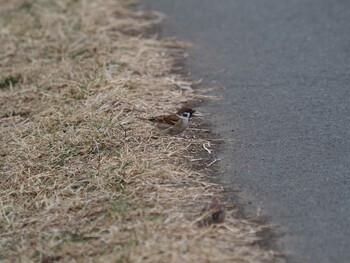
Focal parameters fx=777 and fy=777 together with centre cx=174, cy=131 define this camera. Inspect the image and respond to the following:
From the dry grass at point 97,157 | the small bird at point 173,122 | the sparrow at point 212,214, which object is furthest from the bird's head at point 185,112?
the sparrow at point 212,214

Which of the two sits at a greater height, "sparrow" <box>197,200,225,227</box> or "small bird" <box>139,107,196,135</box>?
"sparrow" <box>197,200,225,227</box>

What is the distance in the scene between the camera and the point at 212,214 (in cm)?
391

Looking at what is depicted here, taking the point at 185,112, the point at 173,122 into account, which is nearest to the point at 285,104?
the point at 185,112

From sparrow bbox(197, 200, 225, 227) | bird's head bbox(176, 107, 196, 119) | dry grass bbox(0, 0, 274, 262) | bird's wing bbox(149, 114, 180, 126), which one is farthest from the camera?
bird's head bbox(176, 107, 196, 119)

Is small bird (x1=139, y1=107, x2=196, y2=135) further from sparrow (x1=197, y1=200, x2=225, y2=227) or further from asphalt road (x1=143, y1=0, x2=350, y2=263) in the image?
sparrow (x1=197, y1=200, x2=225, y2=227)

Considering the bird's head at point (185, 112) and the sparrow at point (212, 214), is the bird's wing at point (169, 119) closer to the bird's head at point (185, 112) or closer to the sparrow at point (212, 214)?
the bird's head at point (185, 112)

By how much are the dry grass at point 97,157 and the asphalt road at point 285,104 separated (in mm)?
244

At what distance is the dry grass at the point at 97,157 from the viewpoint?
3.73m

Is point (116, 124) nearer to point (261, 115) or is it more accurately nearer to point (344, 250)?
point (261, 115)

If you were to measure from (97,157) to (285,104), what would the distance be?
5.20 feet

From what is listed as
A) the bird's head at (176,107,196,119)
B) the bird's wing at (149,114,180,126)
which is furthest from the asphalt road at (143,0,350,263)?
the bird's wing at (149,114,180,126)

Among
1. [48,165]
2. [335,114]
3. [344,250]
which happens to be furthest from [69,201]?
[335,114]

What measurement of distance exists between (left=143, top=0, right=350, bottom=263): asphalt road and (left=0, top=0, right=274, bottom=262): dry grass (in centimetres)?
24

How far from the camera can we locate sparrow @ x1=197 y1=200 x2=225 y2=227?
3.87m
